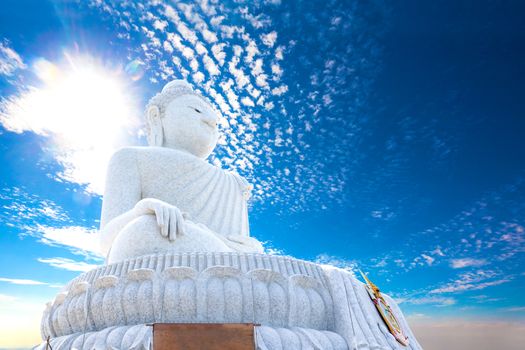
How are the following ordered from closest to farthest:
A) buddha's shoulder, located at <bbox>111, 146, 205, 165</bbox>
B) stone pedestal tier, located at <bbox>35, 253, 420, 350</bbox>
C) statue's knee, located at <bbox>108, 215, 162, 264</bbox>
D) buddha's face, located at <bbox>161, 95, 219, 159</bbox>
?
1. stone pedestal tier, located at <bbox>35, 253, 420, 350</bbox>
2. statue's knee, located at <bbox>108, 215, 162, 264</bbox>
3. buddha's shoulder, located at <bbox>111, 146, 205, 165</bbox>
4. buddha's face, located at <bbox>161, 95, 219, 159</bbox>

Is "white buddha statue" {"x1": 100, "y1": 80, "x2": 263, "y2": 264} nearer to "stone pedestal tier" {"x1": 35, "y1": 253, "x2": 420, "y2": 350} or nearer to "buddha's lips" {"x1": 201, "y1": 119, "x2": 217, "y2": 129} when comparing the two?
"buddha's lips" {"x1": 201, "y1": 119, "x2": 217, "y2": 129}

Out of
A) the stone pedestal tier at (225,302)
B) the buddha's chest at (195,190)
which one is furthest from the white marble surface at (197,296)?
the buddha's chest at (195,190)

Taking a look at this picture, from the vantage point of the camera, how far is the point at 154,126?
5.87 meters

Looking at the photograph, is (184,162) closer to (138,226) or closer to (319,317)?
(138,226)

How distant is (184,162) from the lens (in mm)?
5211

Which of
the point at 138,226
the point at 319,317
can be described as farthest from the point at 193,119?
the point at 319,317

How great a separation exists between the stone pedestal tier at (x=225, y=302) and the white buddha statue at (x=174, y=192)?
437mm

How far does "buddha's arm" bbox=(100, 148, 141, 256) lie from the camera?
453 centimetres

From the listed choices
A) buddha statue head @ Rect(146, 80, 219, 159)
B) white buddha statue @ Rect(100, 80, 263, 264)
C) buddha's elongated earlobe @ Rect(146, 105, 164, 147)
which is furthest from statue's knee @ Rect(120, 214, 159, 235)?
buddha's elongated earlobe @ Rect(146, 105, 164, 147)

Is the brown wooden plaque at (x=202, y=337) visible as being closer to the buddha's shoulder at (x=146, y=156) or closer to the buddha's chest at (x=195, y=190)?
the buddha's chest at (x=195, y=190)

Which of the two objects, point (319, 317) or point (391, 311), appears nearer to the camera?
point (319, 317)

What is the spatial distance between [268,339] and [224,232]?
269cm

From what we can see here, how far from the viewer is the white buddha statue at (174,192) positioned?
3.49 meters

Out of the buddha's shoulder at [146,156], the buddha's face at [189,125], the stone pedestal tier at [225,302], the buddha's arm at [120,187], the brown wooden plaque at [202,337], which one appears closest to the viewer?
the brown wooden plaque at [202,337]
